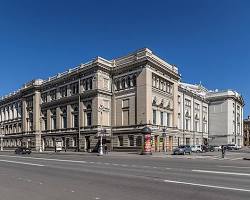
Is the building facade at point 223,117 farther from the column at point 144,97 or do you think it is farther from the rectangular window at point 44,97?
the rectangular window at point 44,97

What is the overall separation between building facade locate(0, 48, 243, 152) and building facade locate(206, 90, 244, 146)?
20152 mm

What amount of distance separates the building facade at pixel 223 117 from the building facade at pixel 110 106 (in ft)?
66.1

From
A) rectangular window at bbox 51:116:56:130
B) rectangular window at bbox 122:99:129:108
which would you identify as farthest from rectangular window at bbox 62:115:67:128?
rectangular window at bbox 122:99:129:108

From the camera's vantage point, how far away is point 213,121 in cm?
9744

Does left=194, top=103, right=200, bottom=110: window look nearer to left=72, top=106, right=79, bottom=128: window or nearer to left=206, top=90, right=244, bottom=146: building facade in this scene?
left=206, top=90, right=244, bottom=146: building facade

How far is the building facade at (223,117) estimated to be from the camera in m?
95.6

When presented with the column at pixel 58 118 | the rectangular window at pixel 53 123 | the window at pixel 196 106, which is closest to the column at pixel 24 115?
the rectangular window at pixel 53 123

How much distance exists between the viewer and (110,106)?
62.3m

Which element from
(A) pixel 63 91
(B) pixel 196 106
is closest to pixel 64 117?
(A) pixel 63 91

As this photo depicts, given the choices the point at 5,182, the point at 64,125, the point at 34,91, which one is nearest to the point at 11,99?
the point at 34,91

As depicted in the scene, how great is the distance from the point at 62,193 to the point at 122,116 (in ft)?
161

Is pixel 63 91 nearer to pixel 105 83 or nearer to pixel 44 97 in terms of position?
pixel 44 97

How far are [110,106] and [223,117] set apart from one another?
4630 centimetres

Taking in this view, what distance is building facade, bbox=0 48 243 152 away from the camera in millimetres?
57031
